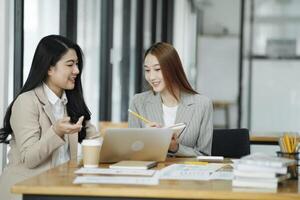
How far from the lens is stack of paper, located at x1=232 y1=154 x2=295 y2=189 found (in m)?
2.13

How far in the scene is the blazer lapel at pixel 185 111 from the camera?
334cm

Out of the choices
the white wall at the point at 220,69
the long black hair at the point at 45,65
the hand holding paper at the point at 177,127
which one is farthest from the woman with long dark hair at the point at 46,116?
the white wall at the point at 220,69

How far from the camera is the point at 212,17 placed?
30.3 feet

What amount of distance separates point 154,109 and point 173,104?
108 mm

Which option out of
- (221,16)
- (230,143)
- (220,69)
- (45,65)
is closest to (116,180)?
(45,65)

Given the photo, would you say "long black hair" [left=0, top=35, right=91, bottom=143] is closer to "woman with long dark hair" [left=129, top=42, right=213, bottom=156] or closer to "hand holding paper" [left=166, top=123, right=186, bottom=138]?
"woman with long dark hair" [left=129, top=42, right=213, bottom=156]

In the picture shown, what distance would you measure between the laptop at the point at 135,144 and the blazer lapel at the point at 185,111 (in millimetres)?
609

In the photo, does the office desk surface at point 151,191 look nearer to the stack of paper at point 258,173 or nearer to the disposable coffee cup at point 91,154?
the stack of paper at point 258,173

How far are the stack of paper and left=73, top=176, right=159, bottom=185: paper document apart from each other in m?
0.28

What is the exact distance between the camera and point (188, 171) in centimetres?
244

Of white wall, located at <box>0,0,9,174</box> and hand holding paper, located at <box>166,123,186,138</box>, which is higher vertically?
white wall, located at <box>0,0,9,174</box>

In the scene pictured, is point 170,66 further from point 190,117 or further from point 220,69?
point 220,69

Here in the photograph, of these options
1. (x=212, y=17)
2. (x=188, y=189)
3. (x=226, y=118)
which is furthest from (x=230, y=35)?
(x=188, y=189)

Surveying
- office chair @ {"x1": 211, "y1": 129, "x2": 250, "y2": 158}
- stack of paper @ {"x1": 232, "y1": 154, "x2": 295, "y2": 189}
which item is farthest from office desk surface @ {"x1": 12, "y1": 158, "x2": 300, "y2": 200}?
office chair @ {"x1": 211, "y1": 129, "x2": 250, "y2": 158}
